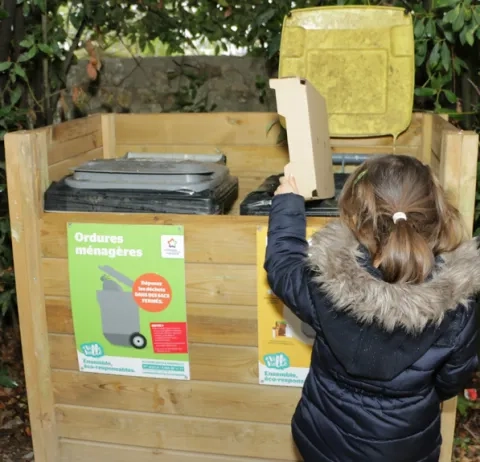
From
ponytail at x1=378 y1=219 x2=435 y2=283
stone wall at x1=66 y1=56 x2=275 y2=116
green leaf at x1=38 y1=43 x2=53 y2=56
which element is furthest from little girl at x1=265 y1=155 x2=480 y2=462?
stone wall at x1=66 y1=56 x2=275 y2=116

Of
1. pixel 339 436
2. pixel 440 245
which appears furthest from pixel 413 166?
pixel 339 436

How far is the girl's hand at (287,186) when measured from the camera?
202cm

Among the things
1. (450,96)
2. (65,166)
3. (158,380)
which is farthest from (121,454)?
(450,96)

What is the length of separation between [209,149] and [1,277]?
1.21 metres

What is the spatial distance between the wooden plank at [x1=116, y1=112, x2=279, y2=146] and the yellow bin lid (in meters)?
0.33

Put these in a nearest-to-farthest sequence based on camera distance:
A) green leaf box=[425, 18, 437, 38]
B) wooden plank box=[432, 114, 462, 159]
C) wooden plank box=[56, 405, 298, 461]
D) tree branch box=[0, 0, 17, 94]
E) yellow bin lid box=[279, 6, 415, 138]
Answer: wooden plank box=[432, 114, 462, 159] → wooden plank box=[56, 405, 298, 461] → yellow bin lid box=[279, 6, 415, 138] → green leaf box=[425, 18, 437, 38] → tree branch box=[0, 0, 17, 94]

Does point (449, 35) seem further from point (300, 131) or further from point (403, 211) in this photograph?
point (403, 211)

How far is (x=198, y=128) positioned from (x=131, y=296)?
3.55ft

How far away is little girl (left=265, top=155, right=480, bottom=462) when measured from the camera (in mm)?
1654

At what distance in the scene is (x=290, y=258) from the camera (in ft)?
6.19

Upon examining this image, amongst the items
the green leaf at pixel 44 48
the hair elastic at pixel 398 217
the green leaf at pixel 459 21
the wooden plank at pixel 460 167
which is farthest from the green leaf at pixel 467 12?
the green leaf at pixel 44 48

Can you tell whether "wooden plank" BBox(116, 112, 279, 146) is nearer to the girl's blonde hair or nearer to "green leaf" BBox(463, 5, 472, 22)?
"green leaf" BBox(463, 5, 472, 22)

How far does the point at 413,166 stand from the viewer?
5.67ft

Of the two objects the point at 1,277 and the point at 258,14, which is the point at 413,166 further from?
the point at 258,14
